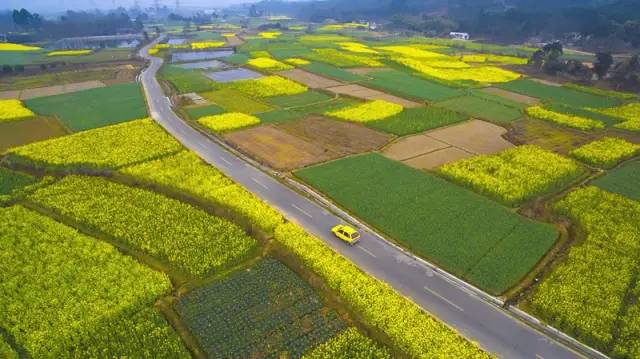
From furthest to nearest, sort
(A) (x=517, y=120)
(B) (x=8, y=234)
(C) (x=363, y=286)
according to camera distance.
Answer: (A) (x=517, y=120) → (B) (x=8, y=234) → (C) (x=363, y=286)

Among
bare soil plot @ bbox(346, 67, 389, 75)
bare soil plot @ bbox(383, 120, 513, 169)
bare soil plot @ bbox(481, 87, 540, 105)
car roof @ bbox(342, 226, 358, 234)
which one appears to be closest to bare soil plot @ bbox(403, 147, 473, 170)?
bare soil plot @ bbox(383, 120, 513, 169)

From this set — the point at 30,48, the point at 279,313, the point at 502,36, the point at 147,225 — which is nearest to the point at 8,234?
the point at 147,225

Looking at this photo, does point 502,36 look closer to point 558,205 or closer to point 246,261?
point 558,205

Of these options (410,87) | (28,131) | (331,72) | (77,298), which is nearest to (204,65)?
(331,72)

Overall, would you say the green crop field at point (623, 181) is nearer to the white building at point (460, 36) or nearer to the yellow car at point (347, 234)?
the yellow car at point (347, 234)

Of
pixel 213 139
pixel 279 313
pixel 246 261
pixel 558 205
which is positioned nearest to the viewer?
pixel 279 313

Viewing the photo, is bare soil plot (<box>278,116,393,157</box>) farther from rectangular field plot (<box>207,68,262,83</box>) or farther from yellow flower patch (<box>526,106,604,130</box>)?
rectangular field plot (<box>207,68,262,83</box>)

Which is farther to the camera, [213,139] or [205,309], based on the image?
[213,139]
